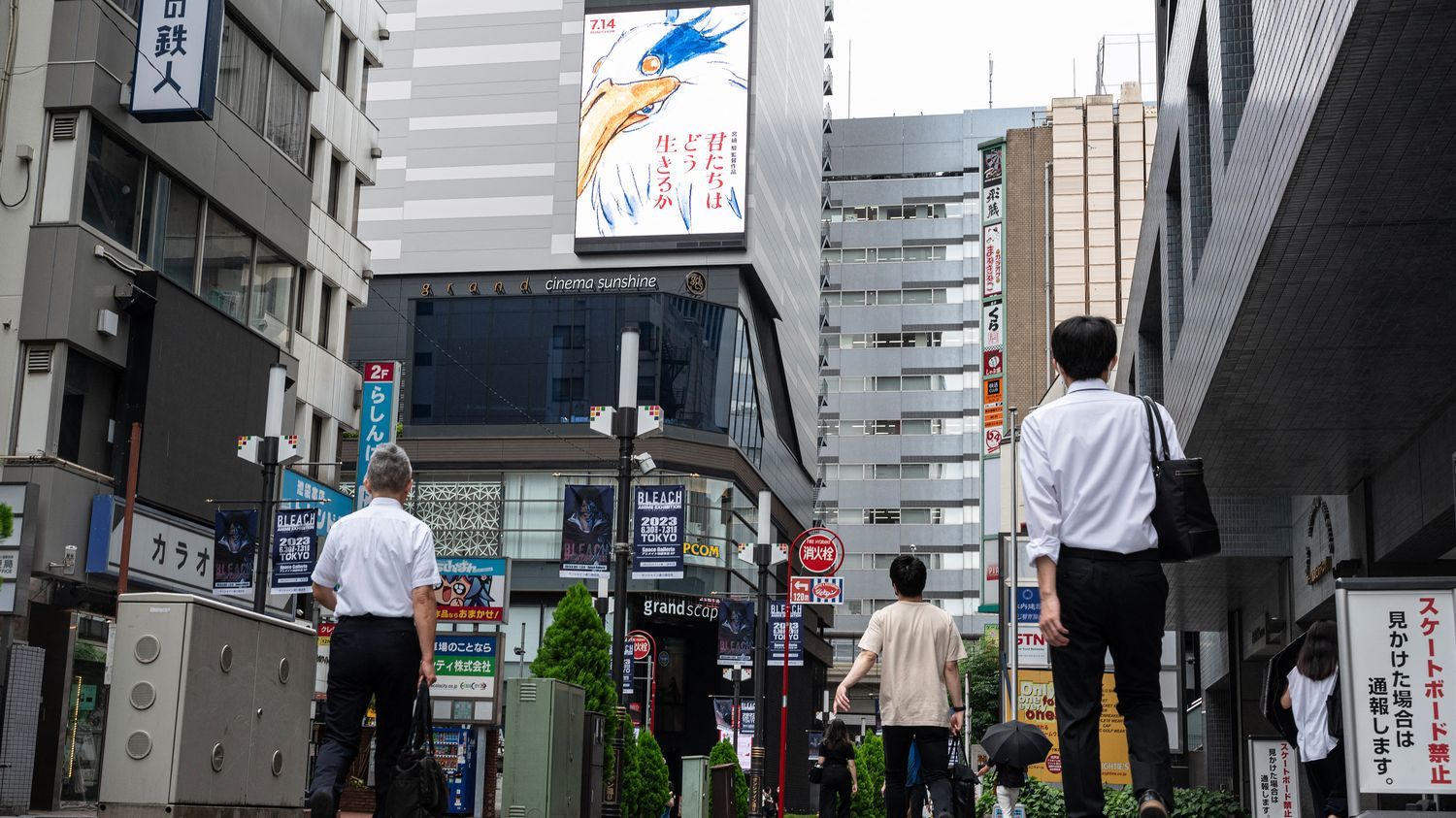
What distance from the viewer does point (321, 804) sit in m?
6.41

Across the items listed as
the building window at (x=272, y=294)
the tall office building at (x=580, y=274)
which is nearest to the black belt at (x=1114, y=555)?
the building window at (x=272, y=294)

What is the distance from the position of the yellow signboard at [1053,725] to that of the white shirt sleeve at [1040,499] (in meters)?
20.8

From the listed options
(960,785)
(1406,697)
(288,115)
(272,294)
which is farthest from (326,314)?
(1406,697)

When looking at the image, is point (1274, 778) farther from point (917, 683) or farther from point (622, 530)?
point (917, 683)

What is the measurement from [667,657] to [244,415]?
31.5 metres

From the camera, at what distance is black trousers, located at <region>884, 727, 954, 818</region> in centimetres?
850

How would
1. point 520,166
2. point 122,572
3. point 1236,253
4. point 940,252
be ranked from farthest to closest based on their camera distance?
point 940,252, point 520,166, point 122,572, point 1236,253

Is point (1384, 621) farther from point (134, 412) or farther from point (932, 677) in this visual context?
point (134, 412)

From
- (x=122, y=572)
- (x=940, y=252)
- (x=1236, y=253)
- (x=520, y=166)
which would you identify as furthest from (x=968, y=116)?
(x=1236, y=253)

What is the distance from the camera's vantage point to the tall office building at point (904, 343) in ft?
337

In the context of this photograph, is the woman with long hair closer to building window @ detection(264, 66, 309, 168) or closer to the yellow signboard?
the yellow signboard

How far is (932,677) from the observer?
841cm

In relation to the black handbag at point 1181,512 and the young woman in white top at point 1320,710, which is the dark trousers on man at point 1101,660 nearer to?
the black handbag at point 1181,512

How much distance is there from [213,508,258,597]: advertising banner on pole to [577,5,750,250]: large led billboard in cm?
3704
